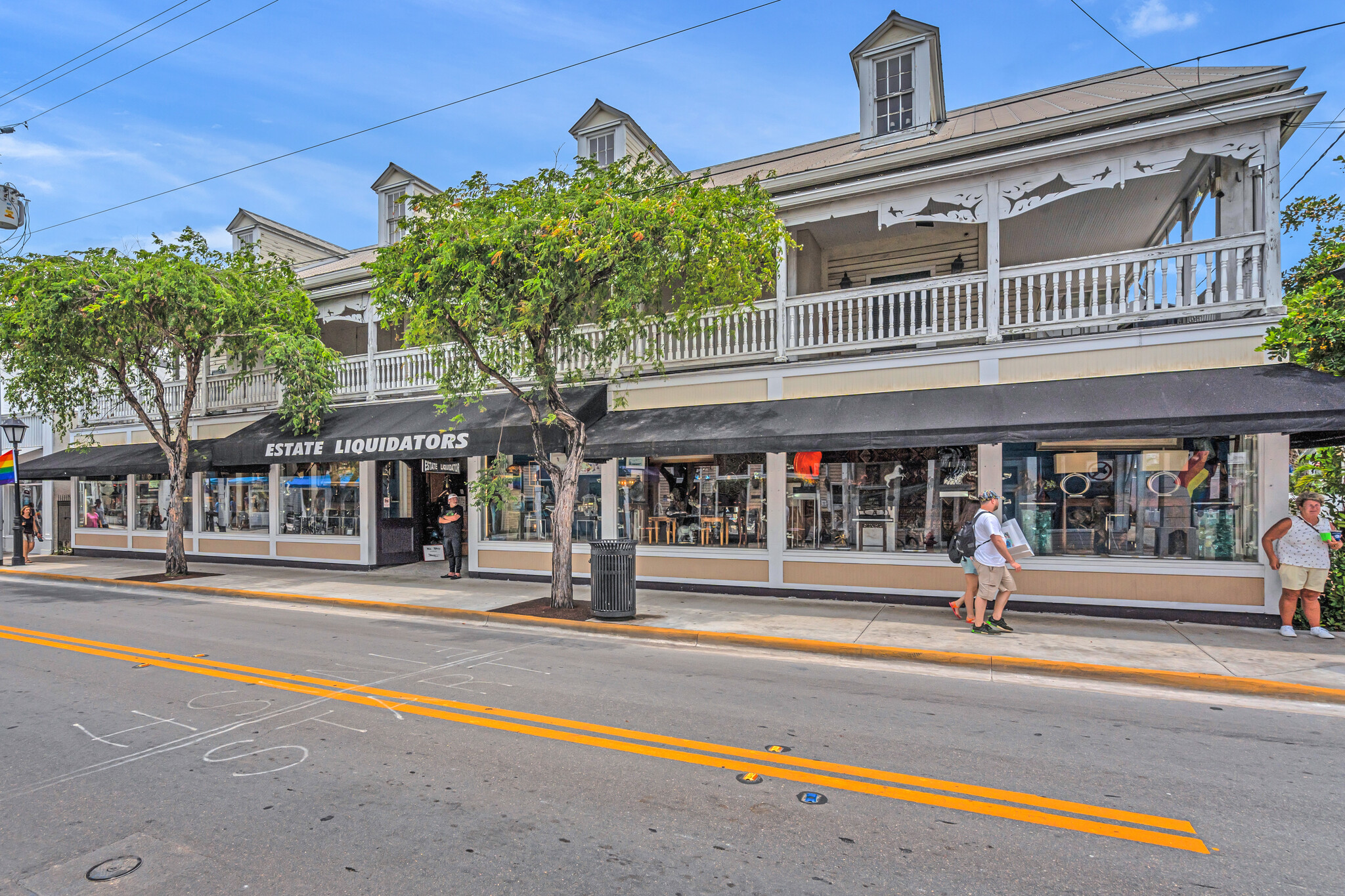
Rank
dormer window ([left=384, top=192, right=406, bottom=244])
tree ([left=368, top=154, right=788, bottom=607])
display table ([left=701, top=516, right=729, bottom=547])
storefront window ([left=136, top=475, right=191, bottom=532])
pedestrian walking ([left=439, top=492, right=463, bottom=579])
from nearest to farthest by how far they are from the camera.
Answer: tree ([left=368, top=154, right=788, bottom=607])
display table ([left=701, top=516, right=729, bottom=547])
pedestrian walking ([left=439, top=492, right=463, bottom=579])
dormer window ([left=384, top=192, right=406, bottom=244])
storefront window ([left=136, top=475, right=191, bottom=532])

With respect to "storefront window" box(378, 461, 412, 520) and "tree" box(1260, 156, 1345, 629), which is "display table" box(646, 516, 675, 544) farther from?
"tree" box(1260, 156, 1345, 629)

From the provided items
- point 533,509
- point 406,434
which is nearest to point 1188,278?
point 533,509

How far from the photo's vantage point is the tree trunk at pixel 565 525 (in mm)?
10844

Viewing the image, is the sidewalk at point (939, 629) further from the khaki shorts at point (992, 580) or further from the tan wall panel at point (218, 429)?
the tan wall panel at point (218, 429)

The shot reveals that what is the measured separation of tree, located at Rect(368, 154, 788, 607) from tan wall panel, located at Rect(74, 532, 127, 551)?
15.6 m

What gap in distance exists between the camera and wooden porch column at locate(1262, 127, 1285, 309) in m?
9.15

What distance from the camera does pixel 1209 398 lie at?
8.67 meters

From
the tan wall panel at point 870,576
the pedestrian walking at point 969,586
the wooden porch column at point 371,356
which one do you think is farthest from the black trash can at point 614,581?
the wooden porch column at point 371,356

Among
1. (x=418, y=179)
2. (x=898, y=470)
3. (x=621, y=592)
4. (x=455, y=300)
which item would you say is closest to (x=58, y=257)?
(x=418, y=179)

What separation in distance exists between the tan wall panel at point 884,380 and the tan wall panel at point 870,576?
269 cm

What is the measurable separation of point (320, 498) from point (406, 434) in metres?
5.12

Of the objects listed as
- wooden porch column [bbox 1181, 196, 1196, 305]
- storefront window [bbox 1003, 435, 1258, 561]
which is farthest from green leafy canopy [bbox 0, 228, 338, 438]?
wooden porch column [bbox 1181, 196, 1196, 305]

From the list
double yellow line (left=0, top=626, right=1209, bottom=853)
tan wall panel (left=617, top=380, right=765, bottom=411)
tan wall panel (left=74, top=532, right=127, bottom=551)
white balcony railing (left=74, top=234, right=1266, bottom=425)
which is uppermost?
white balcony railing (left=74, top=234, right=1266, bottom=425)

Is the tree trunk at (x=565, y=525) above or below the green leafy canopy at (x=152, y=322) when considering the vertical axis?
below
